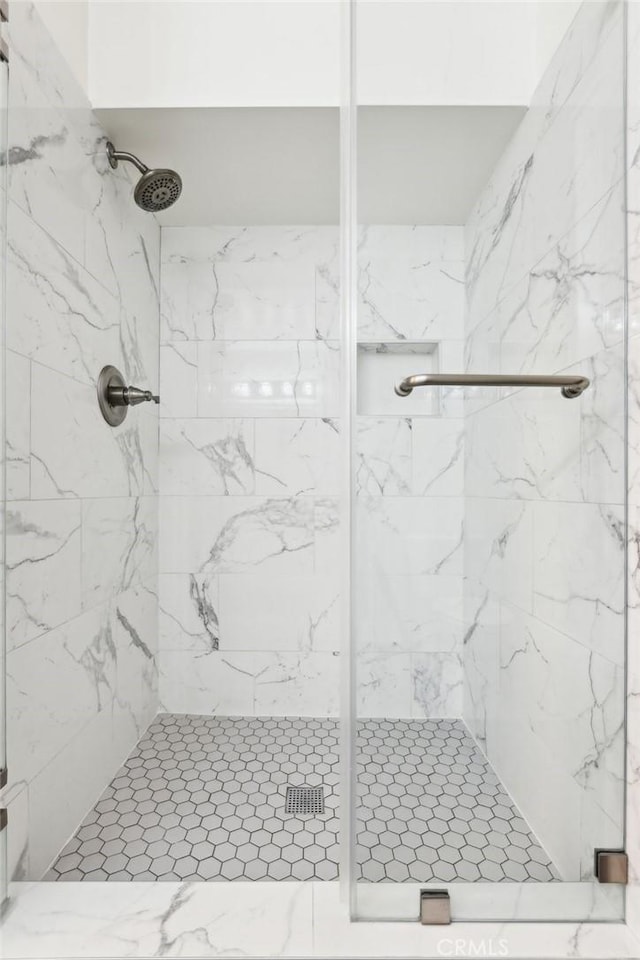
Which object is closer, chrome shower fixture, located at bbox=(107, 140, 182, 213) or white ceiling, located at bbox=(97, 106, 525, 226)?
white ceiling, located at bbox=(97, 106, 525, 226)

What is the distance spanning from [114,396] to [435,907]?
4.73 feet

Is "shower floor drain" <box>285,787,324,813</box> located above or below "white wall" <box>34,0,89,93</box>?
below

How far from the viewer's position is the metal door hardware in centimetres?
160

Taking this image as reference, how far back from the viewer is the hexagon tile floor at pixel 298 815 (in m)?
1.02

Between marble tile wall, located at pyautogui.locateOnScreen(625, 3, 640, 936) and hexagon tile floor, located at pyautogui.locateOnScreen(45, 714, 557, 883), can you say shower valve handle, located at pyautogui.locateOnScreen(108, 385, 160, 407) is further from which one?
marble tile wall, located at pyautogui.locateOnScreen(625, 3, 640, 936)

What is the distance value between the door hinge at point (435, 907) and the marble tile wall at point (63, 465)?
801mm

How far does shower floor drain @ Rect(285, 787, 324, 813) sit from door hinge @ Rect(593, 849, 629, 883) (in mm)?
668

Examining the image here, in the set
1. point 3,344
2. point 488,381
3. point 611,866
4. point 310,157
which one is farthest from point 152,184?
point 611,866

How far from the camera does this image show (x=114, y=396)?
163 centimetres

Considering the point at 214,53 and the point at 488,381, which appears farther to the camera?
the point at 214,53

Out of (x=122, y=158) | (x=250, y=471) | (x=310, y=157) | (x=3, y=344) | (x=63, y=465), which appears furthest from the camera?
(x=250, y=471)

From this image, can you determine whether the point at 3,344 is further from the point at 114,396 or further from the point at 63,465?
the point at 114,396

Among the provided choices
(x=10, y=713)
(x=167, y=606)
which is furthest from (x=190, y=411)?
(x=10, y=713)

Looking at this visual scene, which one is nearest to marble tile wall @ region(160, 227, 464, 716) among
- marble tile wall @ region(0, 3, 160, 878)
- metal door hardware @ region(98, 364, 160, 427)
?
marble tile wall @ region(0, 3, 160, 878)
